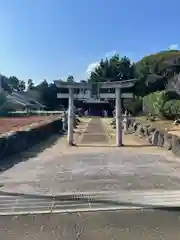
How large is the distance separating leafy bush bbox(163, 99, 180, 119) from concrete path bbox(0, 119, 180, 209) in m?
12.4

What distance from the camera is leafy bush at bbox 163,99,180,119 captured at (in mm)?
24284

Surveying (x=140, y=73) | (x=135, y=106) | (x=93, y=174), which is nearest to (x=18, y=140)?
(x=93, y=174)

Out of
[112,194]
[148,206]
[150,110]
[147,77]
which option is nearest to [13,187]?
[112,194]

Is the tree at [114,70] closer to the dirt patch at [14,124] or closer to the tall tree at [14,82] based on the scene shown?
the dirt patch at [14,124]

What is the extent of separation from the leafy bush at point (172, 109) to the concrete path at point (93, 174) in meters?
12.4

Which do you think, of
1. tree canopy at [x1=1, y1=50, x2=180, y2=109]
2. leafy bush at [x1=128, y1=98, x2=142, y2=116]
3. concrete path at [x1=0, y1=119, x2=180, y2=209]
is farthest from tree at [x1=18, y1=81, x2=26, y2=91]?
concrete path at [x1=0, y1=119, x2=180, y2=209]

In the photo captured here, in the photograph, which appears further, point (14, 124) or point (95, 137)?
point (14, 124)

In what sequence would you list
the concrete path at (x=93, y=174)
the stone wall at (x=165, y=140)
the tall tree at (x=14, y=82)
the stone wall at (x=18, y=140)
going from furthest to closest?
1. the tall tree at (x=14, y=82)
2. the stone wall at (x=165, y=140)
3. the stone wall at (x=18, y=140)
4. the concrete path at (x=93, y=174)

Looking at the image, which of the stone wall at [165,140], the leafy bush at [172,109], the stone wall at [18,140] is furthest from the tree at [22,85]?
the stone wall at [165,140]

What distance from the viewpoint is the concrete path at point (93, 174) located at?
716cm

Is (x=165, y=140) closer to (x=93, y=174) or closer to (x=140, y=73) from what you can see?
(x=93, y=174)

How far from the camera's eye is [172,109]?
25266 mm

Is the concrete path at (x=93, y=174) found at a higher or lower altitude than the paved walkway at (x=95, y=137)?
higher

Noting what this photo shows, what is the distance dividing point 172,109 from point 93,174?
17.6 meters
